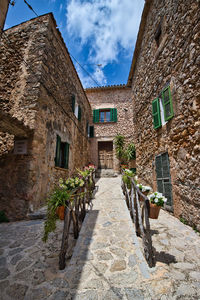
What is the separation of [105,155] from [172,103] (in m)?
8.50

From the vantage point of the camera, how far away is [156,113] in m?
4.70

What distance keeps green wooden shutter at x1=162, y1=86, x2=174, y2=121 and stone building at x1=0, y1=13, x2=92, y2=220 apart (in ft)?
12.7

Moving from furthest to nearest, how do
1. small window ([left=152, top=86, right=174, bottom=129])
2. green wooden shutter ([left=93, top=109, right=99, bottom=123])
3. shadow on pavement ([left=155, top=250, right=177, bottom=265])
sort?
green wooden shutter ([left=93, top=109, right=99, bottom=123]) → small window ([left=152, top=86, right=174, bottom=129]) → shadow on pavement ([left=155, top=250, right=177, bottom=265])

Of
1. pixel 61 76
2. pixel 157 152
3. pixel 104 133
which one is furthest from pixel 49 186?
pixel 104 133

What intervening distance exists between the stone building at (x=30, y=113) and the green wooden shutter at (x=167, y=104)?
3.88 metres

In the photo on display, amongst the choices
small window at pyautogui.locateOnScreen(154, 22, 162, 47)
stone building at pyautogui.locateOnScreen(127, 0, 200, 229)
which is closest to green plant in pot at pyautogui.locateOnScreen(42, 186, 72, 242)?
stone building at pyautogui.locateOnScreen(127, 0, 200, 229)

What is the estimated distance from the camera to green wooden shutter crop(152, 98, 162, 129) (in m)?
4.56

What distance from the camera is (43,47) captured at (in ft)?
15.8

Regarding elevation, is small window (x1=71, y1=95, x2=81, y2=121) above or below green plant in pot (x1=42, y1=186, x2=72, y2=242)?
above

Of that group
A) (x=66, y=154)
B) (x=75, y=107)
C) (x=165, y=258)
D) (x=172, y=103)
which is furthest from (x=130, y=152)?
(x=165, y=258)

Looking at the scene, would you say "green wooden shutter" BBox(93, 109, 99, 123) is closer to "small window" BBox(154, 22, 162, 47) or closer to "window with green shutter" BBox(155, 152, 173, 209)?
"small window" BBox(154, 22, 162, 47)

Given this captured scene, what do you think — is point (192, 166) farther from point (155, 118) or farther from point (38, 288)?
point (38, 288)

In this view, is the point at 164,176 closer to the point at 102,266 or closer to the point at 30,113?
the point at 102,266

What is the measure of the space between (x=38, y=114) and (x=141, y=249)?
4324mm
